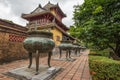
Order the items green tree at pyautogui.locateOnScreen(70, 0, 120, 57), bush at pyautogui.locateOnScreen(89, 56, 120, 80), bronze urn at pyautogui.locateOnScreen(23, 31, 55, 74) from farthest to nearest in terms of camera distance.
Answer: green tree at pyautogui.locateOnScreen(70, 0, 120, 57) → bronze urn at pyautogui.locateOnScreen(23, 31, 55, 74) → bush at pyautogui.locateOnScreen(89, 56, 120, 80)

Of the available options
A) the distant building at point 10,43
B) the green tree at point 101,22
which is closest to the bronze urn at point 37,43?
the green tree at point 101,22

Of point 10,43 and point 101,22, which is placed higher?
point 101,22

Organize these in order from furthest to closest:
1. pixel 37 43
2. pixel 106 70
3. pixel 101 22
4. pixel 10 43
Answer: pixel 10 43
pixel 101 22
pixel 37 43
pixel 106 70

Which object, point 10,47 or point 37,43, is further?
point 10,47

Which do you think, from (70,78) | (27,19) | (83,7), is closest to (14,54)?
(70,78)

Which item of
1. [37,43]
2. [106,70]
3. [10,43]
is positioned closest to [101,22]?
[106,70]

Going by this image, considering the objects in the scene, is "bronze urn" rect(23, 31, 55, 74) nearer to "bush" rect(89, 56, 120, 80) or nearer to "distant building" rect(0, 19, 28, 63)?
"bush" rect(89, 56, 120, 80)

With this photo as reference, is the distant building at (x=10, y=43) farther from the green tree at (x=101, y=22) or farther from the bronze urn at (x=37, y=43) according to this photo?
the green tree at (x=101, y=22)

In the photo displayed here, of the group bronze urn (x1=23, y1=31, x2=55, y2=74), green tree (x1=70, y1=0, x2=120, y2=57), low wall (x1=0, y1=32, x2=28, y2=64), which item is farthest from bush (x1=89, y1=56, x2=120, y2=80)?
low wall (x1=0, y1=32, x2=28, y2=64)

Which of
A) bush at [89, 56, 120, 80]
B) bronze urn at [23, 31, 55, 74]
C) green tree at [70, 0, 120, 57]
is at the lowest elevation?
bush at [89, 56, 120, 80]

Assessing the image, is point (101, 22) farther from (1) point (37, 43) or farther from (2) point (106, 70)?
(1) point (37, 43)

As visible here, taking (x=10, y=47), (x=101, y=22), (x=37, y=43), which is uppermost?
(x=101, y=22)

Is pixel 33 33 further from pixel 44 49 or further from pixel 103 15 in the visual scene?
pixel 103 15

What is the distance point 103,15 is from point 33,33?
2.96 m
